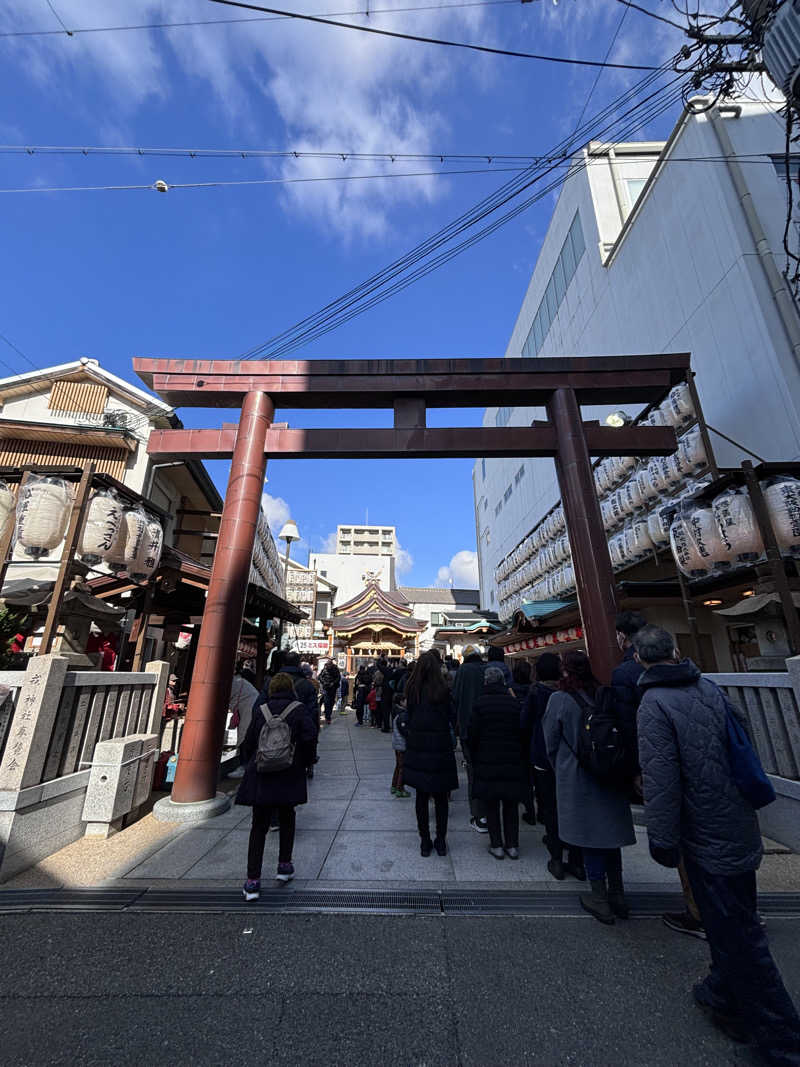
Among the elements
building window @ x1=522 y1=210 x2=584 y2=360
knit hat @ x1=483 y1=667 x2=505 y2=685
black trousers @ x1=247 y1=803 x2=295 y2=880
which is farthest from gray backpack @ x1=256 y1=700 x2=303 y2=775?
building window @ x1=522 y1=210 x2=584 y2=360

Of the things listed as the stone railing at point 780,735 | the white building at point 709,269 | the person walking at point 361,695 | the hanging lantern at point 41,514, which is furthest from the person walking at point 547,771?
the person walking at point 361,695

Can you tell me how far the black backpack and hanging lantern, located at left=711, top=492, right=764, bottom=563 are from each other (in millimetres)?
4077

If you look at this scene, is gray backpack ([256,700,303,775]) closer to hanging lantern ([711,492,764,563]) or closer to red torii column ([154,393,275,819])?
red torii column ([154,393,275,819])

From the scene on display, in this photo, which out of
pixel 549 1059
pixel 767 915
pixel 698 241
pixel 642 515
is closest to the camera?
pixel 549 1059

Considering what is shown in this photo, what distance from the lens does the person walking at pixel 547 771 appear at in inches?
157

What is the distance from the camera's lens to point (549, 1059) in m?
2.06

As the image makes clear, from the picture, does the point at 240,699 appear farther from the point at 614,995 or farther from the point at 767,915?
the point at 767,915

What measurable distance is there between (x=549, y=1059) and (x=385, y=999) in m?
0.90

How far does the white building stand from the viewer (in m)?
8.32

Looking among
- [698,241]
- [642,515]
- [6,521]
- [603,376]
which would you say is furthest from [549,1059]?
[698,241]

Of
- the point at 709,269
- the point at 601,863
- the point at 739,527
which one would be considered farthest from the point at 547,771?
the point at 709,269

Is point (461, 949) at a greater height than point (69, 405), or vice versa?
point (69, 405)

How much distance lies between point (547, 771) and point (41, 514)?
6793 millimetres

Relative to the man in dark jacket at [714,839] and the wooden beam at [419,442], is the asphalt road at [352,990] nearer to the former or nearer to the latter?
the man in dark jacket at [714,839]
